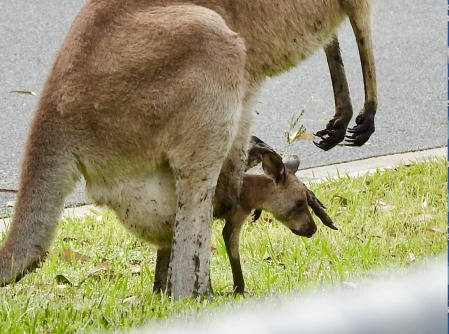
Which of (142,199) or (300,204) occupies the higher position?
(142,199)

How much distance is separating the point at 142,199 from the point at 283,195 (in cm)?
68

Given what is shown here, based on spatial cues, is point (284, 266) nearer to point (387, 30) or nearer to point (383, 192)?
point (383, 192)

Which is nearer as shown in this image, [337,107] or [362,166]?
[337,107]

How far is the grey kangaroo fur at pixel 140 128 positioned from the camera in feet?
9.13

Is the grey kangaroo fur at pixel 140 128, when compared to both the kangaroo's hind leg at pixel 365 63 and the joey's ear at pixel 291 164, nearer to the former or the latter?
the joey's ear at pixel 291 164

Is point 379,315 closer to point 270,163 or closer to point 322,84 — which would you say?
point 270,163

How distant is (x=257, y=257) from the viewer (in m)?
3.89

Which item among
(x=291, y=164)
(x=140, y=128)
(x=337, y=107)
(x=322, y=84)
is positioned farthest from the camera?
(x=322, y=84)

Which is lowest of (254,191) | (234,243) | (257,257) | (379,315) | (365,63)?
(257,257)

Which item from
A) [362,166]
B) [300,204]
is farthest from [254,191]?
[362,166]

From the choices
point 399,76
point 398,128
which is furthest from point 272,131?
point 399,76

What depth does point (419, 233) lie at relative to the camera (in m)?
4.12

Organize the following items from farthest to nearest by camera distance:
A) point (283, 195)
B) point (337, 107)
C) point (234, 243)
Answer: point (337, 107) < point (283, 195) < point (234, 243)

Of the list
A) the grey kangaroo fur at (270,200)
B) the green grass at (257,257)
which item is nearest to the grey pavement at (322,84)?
the green grass at (257,257)
